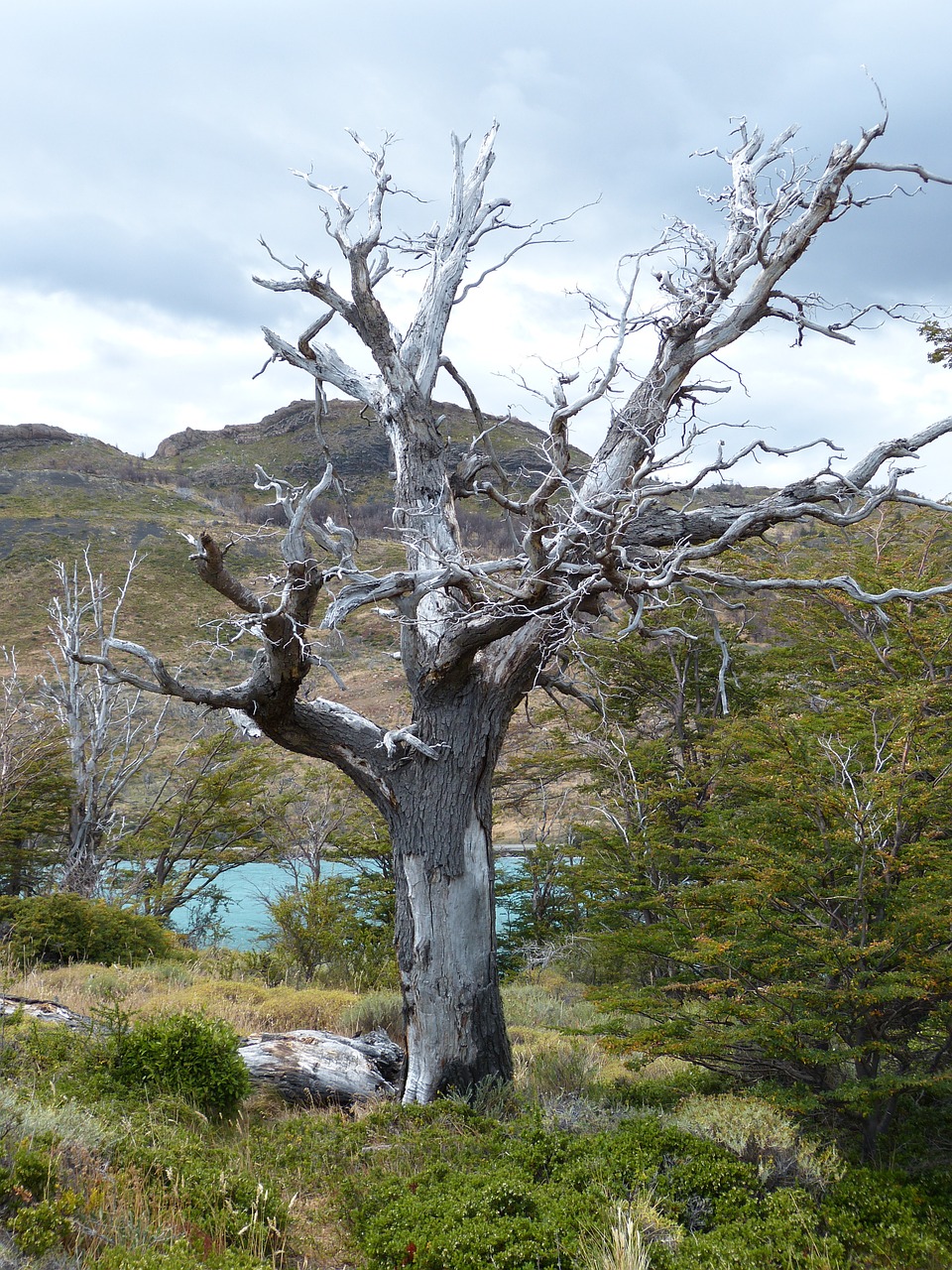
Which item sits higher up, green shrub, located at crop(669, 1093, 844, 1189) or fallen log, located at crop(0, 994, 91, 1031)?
green shrub, located at crop(669, 1093, 844, 1189)

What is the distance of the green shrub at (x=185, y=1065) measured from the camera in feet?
19.6

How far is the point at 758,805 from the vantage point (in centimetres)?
626

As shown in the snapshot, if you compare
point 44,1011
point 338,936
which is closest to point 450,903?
point 44,1011

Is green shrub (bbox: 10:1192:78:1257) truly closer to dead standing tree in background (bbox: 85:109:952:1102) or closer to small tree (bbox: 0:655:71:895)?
dead standing tree in background (bbox: 85:109:952:1102)

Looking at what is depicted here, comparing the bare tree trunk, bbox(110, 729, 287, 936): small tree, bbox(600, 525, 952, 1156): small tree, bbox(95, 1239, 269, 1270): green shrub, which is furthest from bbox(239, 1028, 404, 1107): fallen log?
bbox(110, 729, 287, 936): small tree

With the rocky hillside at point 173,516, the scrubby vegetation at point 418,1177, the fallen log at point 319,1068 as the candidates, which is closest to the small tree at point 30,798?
the rocky hillside at point 173,516

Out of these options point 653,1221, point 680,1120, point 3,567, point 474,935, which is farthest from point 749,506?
point 3,567

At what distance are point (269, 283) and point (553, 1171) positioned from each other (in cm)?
708

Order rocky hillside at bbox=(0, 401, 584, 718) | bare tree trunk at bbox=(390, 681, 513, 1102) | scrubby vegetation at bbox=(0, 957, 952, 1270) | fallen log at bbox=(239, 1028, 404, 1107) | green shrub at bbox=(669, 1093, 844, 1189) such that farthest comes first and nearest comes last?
rocky hillside at bbox=(0, 401, 584, 718) < fallen log at bbox=(239, 1028, 404, 1107) < bare tree trunk at bbox=(390, 681, 513, 1102) < green shrub at bbox=(669, 1093, 844, 1189) < scrubby vegetation at bbox=(0, 957, 952, 1270)

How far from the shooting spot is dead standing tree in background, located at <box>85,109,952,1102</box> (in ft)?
→ 19.7

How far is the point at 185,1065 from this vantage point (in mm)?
6031

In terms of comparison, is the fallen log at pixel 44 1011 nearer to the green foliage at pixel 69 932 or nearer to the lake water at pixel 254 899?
the green foliage at pixel 69 932

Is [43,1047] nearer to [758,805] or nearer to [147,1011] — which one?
[147,1011]

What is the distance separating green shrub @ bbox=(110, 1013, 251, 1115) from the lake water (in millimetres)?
8447
